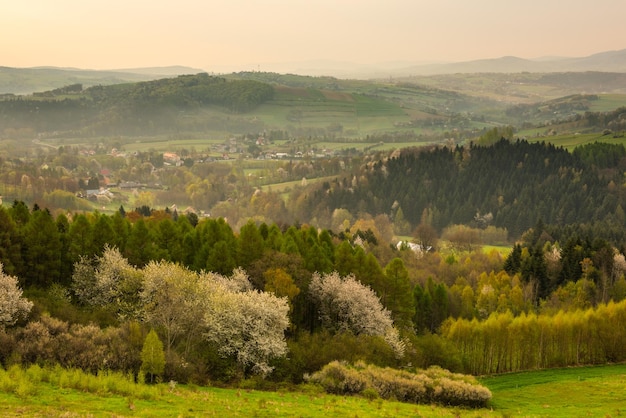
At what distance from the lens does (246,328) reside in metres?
49.8

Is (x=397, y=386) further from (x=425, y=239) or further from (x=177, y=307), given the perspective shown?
(x=425, y=239)

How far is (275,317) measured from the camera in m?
51.5

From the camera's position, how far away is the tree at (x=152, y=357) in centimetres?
4162

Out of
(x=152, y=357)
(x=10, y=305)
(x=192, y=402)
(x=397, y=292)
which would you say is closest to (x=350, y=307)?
(x=397, y=292)

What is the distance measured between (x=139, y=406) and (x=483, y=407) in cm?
2812

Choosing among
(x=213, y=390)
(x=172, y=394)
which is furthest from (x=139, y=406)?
(x=213, y=390)

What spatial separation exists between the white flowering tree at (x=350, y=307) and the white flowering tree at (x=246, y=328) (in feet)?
44.0

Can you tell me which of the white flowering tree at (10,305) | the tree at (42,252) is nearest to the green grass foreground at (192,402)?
the white flowering tree at (10,305)

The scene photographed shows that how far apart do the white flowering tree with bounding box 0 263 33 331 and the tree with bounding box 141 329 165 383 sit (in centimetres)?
1002

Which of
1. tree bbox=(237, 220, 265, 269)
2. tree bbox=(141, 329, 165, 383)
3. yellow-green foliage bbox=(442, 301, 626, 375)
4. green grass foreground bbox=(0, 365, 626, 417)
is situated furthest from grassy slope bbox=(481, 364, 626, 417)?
tree bbox=(237, 220, 265, 269)

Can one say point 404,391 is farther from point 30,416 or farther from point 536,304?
point 536,304

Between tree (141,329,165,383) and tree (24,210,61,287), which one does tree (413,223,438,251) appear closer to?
tree (24,210,61,287)

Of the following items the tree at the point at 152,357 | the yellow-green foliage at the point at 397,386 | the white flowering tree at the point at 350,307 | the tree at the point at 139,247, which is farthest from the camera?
the tree at the point at 139,247

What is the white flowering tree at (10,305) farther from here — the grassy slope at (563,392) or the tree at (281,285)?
the grassy slope at (563,392)
